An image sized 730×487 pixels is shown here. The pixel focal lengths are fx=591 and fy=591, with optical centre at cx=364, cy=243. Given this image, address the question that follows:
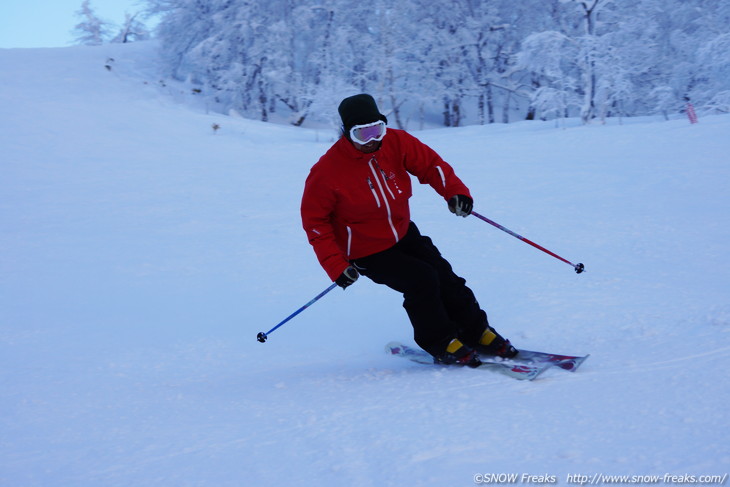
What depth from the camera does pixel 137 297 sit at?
5336 mm

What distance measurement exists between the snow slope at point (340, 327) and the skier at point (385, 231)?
0.32 meters

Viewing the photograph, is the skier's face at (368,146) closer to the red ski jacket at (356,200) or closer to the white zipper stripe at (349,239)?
the red ski jacket at (356,200)

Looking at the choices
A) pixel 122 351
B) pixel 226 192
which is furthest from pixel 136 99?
pixel 122 351

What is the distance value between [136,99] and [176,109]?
1293 millimetres

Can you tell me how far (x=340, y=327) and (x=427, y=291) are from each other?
4.79 ft

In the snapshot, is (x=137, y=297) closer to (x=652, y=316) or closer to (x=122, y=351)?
(x=122, y=351)

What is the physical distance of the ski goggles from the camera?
318cm

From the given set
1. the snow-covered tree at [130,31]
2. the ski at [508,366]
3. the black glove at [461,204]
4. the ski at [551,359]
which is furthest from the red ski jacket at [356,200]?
the snow-covered tree at [130,31]

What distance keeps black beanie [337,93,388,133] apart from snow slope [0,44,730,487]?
1405mm

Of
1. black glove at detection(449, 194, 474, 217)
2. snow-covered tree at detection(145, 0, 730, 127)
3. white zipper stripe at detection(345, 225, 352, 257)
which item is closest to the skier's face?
white zipper stripe at detection(345, 225, 352, 257)

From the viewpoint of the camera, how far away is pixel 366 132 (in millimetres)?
3189

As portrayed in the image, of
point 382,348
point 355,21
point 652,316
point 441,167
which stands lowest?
point 382,348

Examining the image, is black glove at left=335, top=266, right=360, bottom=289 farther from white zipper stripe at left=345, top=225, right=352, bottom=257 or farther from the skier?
white zipper stripe at left=345, top=225, right=352, bottom=257

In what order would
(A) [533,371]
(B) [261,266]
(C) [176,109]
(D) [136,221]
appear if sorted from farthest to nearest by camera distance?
1. (C) [176,109]
2. (D) [136,221]
3. (B) [261,266]
4. (A) [533,371]
